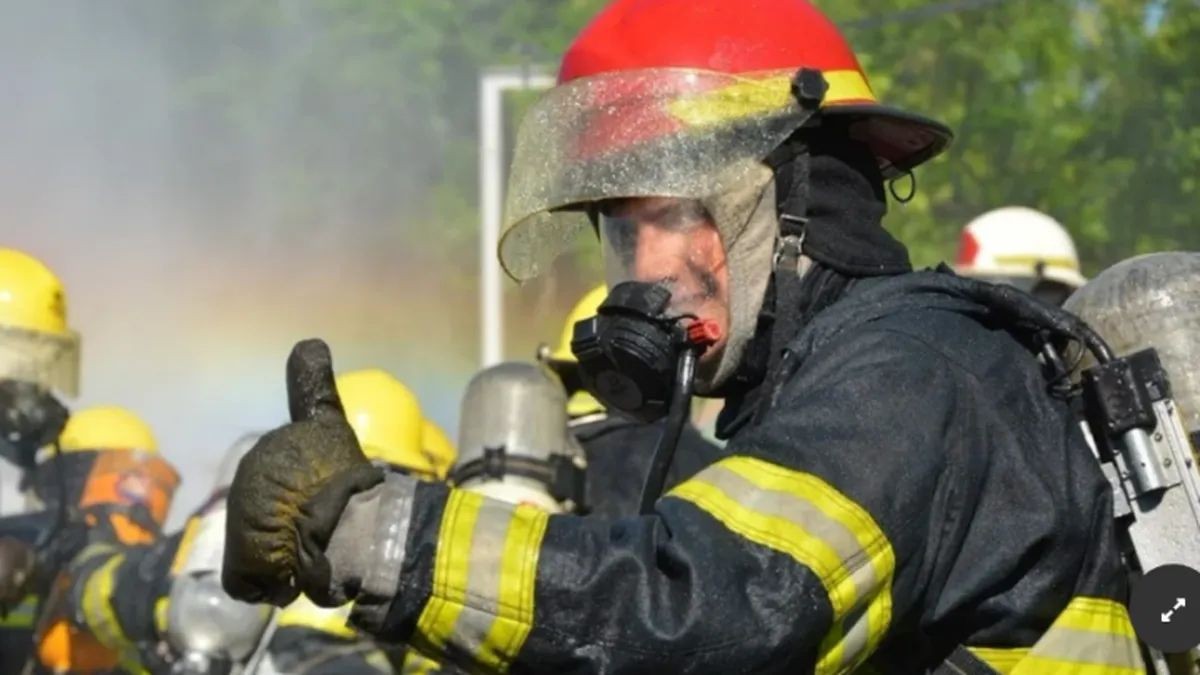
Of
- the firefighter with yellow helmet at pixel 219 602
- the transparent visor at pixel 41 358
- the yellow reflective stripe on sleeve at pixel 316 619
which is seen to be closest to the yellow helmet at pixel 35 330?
the transparent visor at pixel 41 358

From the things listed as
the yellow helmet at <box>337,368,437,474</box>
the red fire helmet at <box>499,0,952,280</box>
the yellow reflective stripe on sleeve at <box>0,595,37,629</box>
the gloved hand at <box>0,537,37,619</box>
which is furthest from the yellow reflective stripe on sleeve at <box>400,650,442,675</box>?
the red fire helmet at <box>499,0,952,280</box>

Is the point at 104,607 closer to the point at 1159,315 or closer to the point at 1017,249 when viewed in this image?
the point at 1017,249

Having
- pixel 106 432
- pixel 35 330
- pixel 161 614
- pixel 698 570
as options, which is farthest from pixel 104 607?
pixel 698 570

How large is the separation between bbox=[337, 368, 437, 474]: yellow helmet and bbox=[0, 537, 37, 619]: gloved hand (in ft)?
3.45

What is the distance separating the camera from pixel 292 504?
2238 millimetres

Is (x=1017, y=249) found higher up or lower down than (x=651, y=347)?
lower down

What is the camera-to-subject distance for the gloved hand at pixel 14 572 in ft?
21.2

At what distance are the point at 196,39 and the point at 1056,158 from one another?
5683mm

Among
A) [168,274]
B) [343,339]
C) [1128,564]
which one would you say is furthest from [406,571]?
[343,339]

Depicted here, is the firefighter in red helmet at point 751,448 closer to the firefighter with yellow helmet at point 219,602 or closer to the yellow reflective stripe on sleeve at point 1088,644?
the yellow reflective stripe on sleeve at point 1088,644

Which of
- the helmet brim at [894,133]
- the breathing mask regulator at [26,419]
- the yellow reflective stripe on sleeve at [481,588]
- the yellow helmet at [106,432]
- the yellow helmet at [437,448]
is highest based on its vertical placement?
the helmet brim at [894,133]

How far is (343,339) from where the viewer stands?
57.2 ft

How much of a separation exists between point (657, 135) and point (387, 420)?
389 cm

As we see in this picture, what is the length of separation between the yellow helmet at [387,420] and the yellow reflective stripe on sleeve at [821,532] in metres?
4.14
